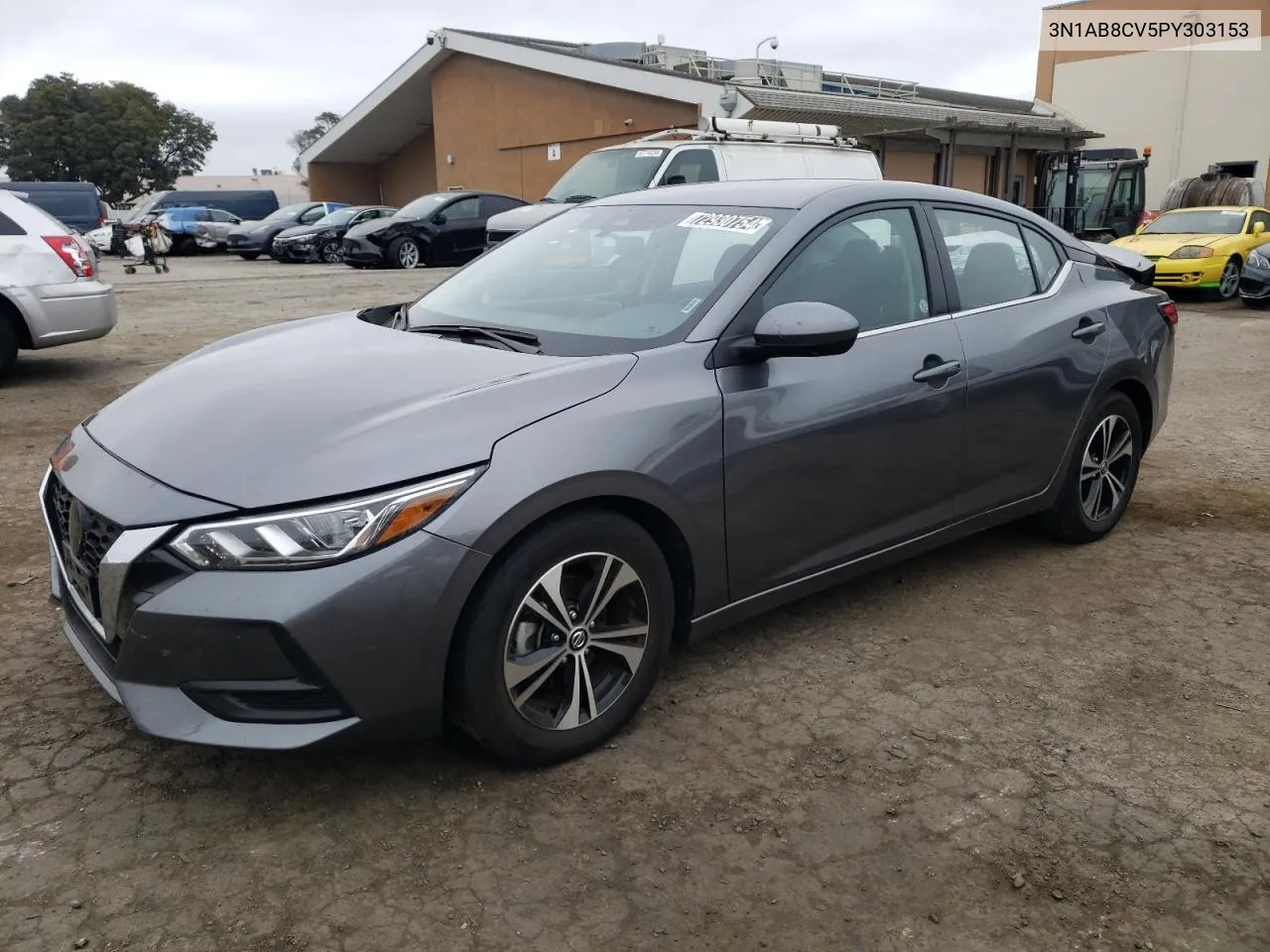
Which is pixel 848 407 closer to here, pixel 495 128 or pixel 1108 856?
pixel 1108 856

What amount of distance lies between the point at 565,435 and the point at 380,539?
1.86ft

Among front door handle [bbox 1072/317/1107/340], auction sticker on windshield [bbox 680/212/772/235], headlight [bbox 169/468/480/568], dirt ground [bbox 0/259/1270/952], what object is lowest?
dirt ground [bbox 0/259/1270/952]

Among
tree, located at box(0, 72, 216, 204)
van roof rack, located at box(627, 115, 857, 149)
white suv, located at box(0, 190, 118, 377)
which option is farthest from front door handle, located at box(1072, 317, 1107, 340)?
tree, located at box(0, 72, 216, 204)

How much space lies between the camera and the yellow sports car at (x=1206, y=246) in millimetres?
14586

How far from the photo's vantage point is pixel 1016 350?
13.1 ft

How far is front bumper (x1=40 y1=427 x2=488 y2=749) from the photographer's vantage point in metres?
2.40

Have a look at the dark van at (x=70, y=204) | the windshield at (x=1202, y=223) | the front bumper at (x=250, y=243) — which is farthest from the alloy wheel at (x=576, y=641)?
the dark van at (x=70, y=204)

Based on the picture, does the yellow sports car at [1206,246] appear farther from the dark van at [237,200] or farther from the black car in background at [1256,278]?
the dark van at [237,200]

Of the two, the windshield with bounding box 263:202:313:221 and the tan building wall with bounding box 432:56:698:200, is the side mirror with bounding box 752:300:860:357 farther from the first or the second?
the windshield with bounding box 263:202:313:221

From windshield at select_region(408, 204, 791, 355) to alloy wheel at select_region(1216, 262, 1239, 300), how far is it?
1357 centimetres

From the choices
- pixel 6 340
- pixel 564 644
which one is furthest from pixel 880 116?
pixel 564 644

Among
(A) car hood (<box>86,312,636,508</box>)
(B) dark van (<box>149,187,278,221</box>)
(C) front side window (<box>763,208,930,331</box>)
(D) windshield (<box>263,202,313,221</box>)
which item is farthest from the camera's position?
(B) dark van (<box>149,187,278,221</box>)

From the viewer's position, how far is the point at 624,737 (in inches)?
120

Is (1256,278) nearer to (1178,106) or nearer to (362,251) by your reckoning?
(362,251)
